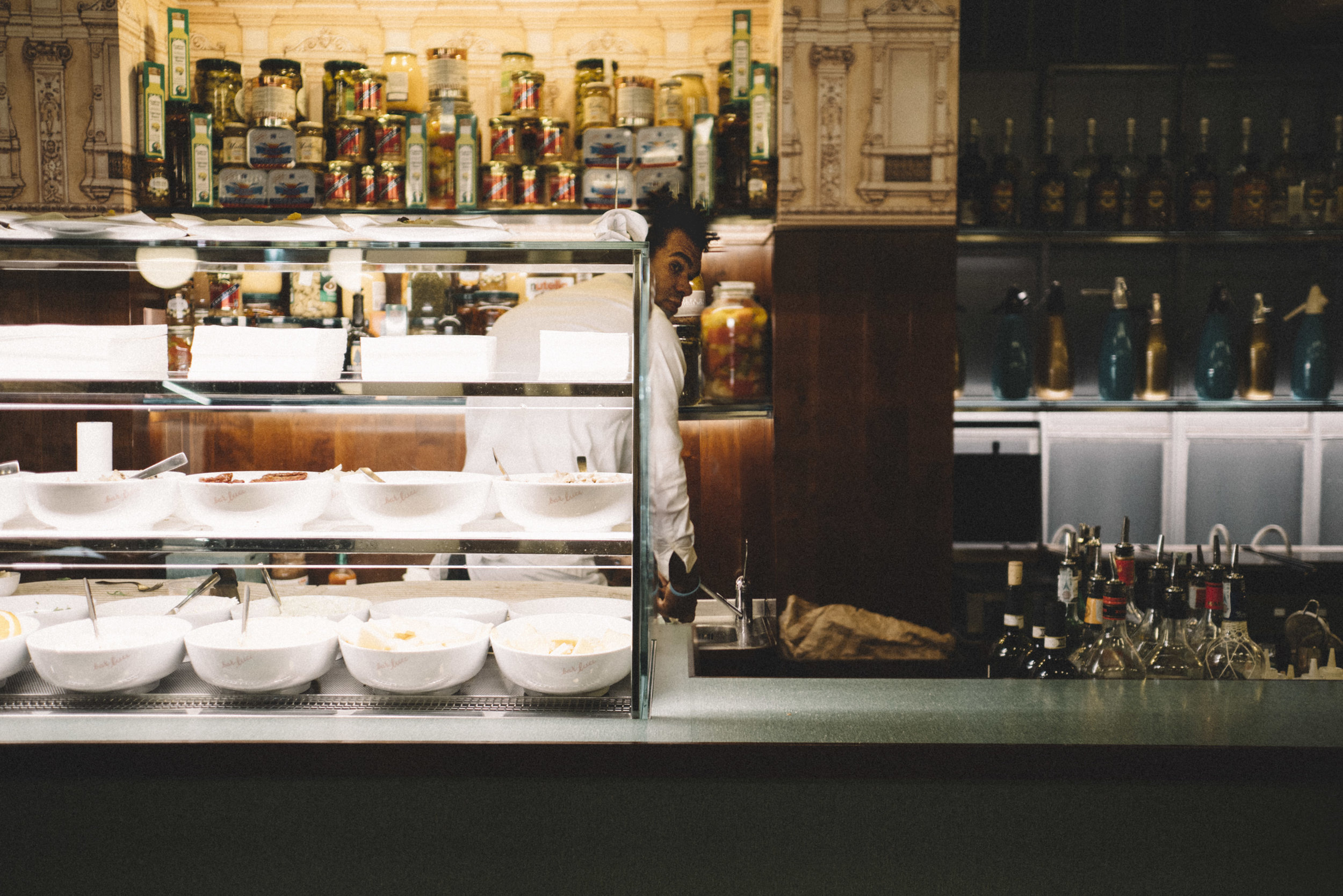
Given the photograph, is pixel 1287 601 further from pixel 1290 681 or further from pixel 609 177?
pixel 609 177

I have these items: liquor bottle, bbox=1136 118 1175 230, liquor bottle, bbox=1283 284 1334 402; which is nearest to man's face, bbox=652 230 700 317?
liquor bottle, bbox=1136 118 1175 230

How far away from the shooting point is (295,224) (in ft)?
3.92

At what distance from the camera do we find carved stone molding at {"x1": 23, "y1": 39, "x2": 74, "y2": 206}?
8.84 feet

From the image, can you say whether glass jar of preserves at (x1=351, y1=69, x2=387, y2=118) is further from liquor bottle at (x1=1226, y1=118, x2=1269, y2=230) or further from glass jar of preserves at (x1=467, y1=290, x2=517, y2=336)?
liquor bottle at (x1=1226, y1=118, x2=1269, y2=230)

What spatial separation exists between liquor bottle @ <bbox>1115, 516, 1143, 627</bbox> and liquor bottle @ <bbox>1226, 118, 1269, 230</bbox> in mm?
1589

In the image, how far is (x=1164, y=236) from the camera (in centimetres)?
272

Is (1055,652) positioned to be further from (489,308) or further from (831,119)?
(489,308)

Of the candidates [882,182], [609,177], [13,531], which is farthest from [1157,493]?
[13,531]

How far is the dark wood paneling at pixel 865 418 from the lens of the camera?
8.82 feet

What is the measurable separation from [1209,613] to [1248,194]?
181 centimetres

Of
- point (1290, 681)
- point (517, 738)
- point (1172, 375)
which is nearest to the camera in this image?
point (517, 738)

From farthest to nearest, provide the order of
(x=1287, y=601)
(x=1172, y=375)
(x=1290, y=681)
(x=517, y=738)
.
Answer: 1. (x=1172, y=375)
2. (x=1287, y=601)
3. (x=1290, y=681)
4. (x=517, y=738)

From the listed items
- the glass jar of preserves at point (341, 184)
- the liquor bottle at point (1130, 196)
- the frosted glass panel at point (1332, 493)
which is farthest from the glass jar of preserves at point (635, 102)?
the frosted glass panel at point (1332, 493)

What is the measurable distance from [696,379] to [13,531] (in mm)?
1818
